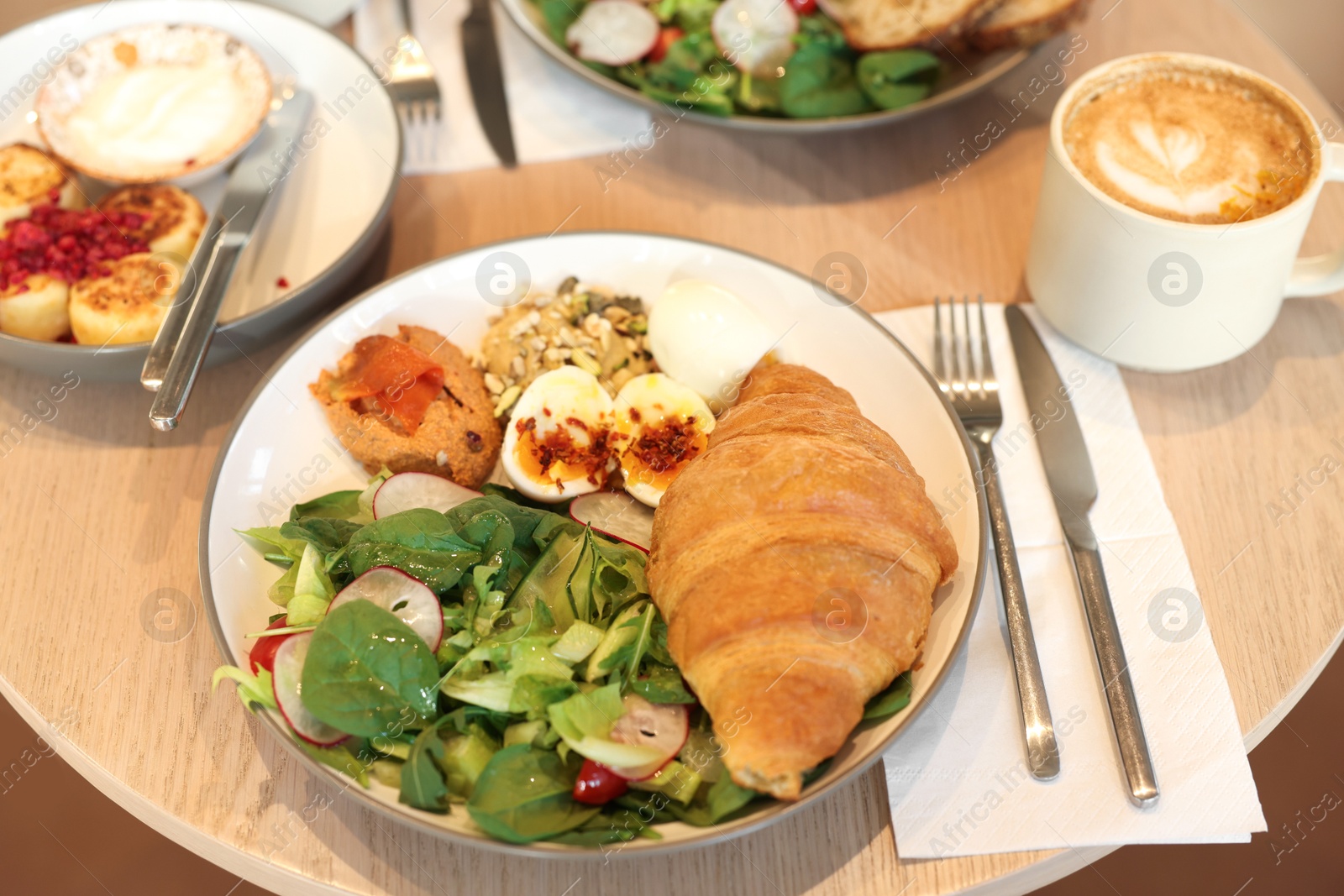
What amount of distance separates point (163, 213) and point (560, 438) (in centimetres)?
82

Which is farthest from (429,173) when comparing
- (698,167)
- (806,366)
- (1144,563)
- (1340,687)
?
(1340,687)

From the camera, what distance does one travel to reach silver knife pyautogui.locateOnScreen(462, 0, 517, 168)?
1.84 meters

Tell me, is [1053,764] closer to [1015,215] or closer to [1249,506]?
[1249,506]

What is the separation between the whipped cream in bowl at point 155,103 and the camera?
1.67m

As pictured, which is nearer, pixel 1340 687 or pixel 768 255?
pixel 768 255

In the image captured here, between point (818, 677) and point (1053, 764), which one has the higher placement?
point (818, 677)

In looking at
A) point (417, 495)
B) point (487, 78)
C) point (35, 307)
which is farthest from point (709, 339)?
point (35, 307)

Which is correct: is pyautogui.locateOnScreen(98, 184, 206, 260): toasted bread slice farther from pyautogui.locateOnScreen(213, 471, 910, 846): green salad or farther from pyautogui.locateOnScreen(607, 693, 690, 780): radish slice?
pyautogui.locateOnScreen(607, 693, 690, 780): radish slice


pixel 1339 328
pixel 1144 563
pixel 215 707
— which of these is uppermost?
pixel 1339 328

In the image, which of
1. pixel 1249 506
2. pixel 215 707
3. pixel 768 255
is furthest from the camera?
pixel 768 255

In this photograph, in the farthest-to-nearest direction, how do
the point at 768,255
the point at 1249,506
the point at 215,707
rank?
the point at 768,255
the point at 1249,506
the point at 215,707

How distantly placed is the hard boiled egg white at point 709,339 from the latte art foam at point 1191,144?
54 centimetres

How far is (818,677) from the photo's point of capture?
38.8 inches

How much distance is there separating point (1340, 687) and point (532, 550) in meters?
1.75
